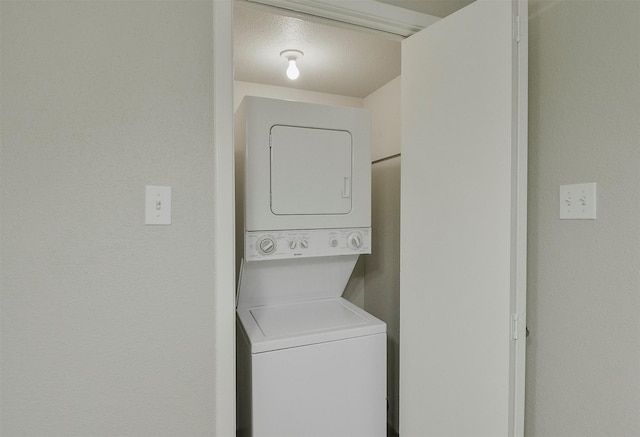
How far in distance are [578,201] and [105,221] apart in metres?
1.60

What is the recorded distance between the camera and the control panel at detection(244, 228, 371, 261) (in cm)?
175

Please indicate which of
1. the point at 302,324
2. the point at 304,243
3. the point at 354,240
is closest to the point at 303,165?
the point at 304,243

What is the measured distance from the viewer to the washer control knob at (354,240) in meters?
1.97

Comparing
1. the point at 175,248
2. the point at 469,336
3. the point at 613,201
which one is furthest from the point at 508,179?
the point at 175,248

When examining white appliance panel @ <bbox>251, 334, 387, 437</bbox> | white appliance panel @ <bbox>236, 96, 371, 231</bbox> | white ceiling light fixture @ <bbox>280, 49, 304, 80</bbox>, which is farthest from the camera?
white ceiling light fixture @ <bbox>280, 49, 304, 80</bbox>

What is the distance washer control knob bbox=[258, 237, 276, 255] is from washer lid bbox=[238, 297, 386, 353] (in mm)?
368

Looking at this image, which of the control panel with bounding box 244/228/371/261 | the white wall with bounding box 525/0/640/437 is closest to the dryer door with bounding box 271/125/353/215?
the control panel with bounding box 244/228/371/261

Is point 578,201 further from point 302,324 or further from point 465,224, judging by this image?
point 302,324

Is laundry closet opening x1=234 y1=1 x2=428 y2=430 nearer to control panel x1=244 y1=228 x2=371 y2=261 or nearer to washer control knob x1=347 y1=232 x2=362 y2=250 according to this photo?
control panel x1=244 y1=228 x2=371 y2=261

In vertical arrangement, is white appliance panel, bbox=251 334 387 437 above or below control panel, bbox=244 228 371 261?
below

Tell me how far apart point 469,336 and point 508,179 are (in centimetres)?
61

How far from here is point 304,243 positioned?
185 centimetres

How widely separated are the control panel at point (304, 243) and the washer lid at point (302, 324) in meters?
0.33

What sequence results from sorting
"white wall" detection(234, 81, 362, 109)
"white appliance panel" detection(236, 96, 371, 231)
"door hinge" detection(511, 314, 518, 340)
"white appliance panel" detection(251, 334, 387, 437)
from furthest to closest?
"white wall" detection(234, 81, 362, 109) → "white appliance panel" detection(236, 96, 371, 231) → "white appliance panel" detection(251, 334, 387, 437) → "door hinge" detection(511, 314, 518, 340)
